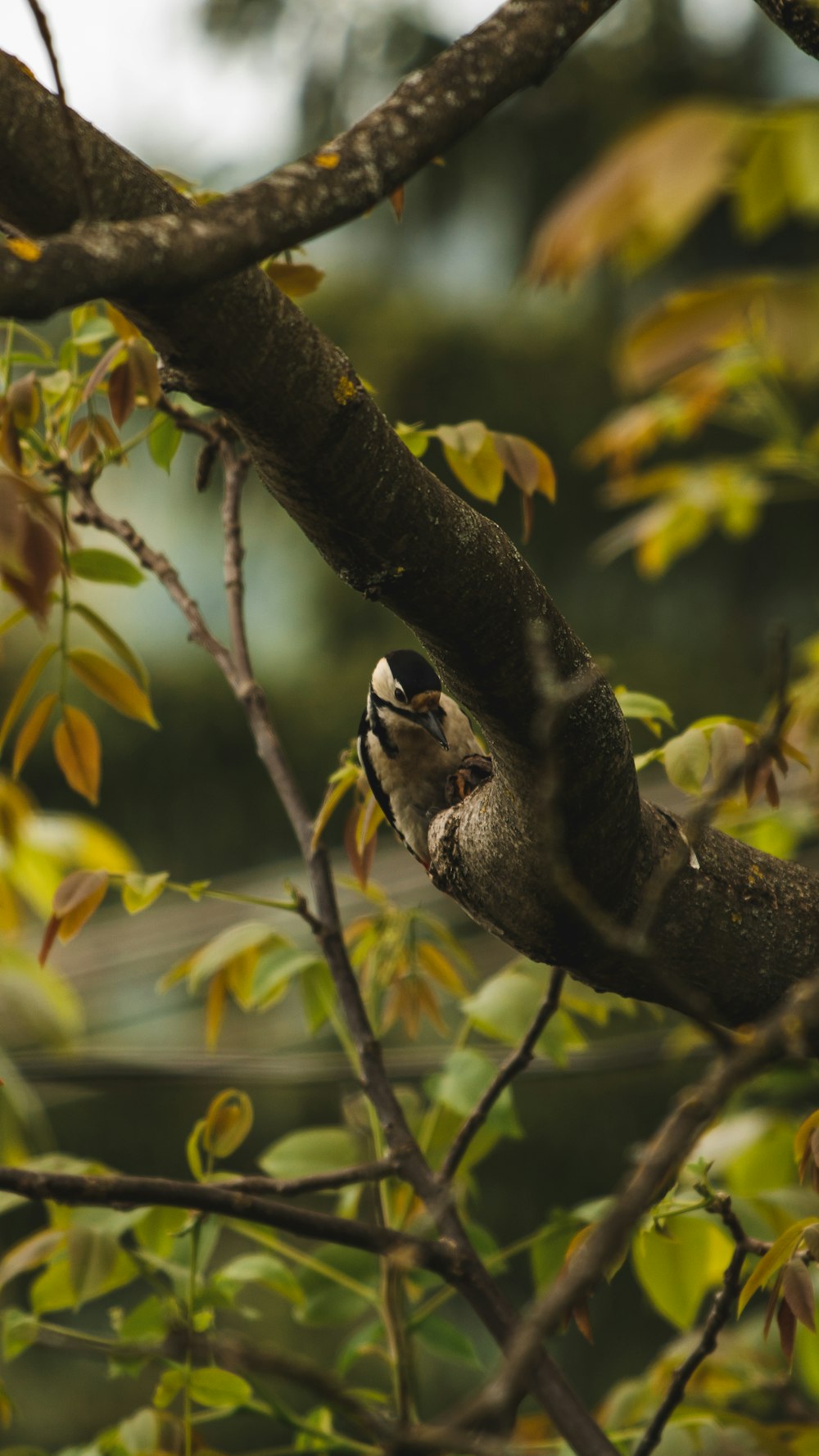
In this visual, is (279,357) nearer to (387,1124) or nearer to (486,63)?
(486,63)

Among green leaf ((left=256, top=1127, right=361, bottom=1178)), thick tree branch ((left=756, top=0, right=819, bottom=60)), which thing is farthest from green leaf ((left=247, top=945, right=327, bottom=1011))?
thick tree branch ((left=756, top=0, right=819, bottom=60))

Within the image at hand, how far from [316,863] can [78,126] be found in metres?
0.71

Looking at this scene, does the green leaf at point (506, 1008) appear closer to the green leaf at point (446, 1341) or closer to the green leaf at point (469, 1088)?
the green leaf at point (469, 1088)

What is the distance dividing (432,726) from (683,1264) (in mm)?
648

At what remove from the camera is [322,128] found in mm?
3594

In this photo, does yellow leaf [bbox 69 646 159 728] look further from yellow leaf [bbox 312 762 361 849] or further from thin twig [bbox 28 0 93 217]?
thin twig [bbox 28 0 93 217]

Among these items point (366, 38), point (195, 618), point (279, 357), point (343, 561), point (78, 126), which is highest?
point (366, 38)

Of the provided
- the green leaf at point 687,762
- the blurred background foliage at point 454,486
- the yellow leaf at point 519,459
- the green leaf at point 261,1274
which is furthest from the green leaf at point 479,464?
the blurred background foliage at point 454,486

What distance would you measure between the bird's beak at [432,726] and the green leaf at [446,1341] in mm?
613

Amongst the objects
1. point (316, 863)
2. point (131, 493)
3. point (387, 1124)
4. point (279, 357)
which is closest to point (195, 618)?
point (316, 863)

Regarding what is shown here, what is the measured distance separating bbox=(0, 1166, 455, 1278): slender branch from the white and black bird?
0.49 meters

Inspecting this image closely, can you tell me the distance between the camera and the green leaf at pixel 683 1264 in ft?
3.75

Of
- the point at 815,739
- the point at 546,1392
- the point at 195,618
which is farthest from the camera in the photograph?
the point at 815,739

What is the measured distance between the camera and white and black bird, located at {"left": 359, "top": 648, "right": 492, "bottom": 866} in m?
1.44
